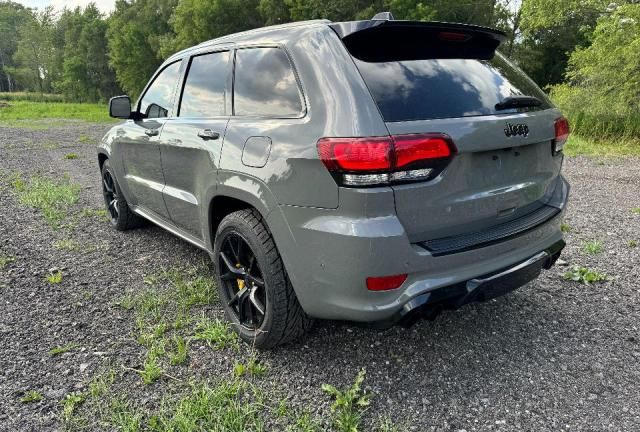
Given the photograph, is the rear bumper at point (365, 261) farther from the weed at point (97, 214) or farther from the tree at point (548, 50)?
the tree at point (548, 50)

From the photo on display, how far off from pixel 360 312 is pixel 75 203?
211 inches

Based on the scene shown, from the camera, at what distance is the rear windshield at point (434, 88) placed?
2047 millimetres

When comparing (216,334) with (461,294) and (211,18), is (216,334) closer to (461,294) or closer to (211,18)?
(461,294)

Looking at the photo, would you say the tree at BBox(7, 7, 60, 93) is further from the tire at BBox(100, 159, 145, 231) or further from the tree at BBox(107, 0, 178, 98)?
the tire at BBox(100, 159, 145, 231)

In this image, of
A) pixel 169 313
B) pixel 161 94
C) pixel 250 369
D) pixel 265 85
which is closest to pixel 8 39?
pixel 161 94

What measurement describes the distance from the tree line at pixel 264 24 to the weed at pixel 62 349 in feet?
11.3

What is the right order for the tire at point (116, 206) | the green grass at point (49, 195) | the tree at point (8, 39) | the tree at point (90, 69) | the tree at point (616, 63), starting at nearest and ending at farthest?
the tire at point (116, 206) → the green grass at point (49, 195) → the tree at point (616, 63) → the tree at point (90, 69) → the tree at point (8, 39)

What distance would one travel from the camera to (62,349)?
107 inches

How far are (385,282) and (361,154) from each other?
1.85ft

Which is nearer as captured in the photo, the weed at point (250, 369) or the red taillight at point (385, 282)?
the red taillight at point (385, 282)

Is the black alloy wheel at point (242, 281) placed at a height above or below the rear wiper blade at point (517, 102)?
below

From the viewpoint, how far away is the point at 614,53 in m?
11.9

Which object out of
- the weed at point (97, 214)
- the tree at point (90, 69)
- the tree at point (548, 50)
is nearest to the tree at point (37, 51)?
the tree at point (90, 69)

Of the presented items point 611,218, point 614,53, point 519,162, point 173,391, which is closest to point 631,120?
point 614,53
